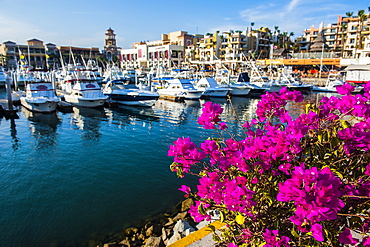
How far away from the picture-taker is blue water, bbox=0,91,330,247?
339 inches

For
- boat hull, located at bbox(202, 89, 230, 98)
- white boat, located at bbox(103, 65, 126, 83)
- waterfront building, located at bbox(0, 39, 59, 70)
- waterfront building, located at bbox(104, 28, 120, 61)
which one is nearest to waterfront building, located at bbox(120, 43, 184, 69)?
waterfront building, located at bbox(104, 28, 120, 61)

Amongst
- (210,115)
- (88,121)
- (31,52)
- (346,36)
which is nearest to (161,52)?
(31,52)

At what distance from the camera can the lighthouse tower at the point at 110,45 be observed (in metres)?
110

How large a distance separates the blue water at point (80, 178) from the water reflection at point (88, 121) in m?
0.08

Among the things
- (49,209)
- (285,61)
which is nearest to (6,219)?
(49,209)

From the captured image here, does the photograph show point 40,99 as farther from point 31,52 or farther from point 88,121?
point 31,52

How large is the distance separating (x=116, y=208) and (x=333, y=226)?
8.17m

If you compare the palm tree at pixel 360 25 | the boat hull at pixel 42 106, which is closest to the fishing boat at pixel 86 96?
the boat hull at pixel 42 106

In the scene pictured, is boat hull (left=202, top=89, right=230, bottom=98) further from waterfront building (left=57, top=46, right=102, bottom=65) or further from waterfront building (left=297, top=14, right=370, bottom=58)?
waterfront building (left=57, top=46, right=102, bottom=65)

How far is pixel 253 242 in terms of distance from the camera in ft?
10.6

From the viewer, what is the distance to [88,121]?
76.5 ft

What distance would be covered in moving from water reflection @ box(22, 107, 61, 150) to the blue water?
2.5 inches

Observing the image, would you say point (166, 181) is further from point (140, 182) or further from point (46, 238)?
point (46, 238)

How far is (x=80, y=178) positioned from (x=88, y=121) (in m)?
12.4
